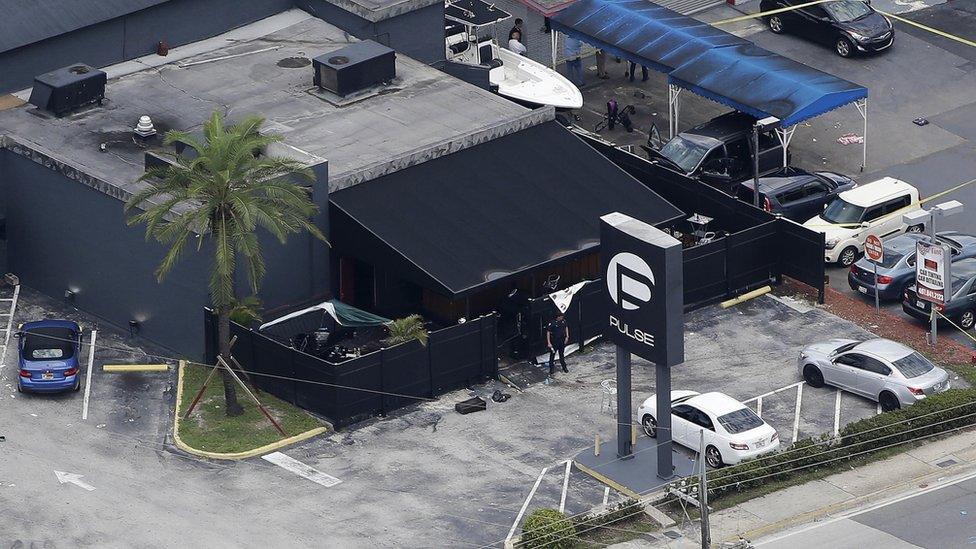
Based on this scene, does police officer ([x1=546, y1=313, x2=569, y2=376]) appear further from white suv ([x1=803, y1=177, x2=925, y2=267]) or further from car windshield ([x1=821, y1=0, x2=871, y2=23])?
car windshield ([x1=821, y1=0, x2=871, y2=23])

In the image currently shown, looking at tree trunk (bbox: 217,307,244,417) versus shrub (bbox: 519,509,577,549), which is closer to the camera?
shrub (bbox: 519,509,577,549)

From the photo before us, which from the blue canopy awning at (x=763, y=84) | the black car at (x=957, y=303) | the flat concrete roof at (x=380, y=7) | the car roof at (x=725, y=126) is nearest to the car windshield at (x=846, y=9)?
the blue canopy awning at (x=763, y=84)

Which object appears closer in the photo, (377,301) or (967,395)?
(967,395)

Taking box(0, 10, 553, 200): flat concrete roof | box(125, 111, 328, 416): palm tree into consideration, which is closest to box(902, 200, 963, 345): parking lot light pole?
box(0, 10, 553, 200): flat concrete roof

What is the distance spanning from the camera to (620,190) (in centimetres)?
6097

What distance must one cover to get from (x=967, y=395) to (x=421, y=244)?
1496cm

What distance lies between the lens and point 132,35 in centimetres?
6644

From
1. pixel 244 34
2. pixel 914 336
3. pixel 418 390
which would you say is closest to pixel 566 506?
pixel 418 390

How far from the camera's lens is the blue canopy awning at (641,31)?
2771 inches

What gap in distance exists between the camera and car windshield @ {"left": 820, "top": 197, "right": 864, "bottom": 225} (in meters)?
63.7

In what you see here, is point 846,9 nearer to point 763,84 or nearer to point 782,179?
point 763,84

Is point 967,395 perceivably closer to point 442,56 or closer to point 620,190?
point 620,190

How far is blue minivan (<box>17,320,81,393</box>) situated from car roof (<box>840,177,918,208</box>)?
23682 mm

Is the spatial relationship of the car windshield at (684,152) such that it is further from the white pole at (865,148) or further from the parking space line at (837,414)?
the parking space line at (837,414)
